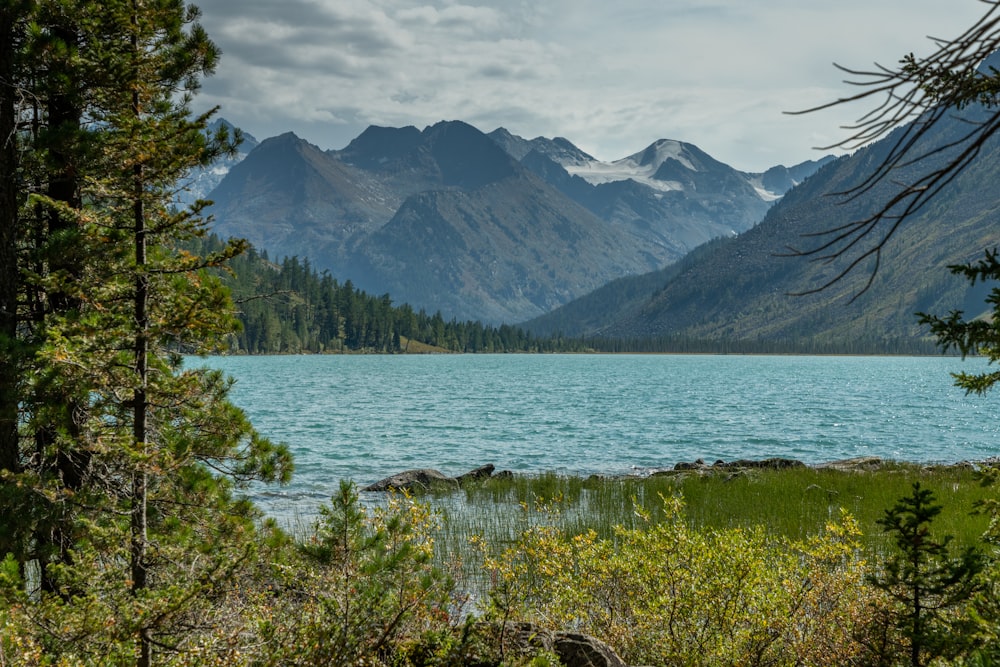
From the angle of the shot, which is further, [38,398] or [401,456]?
[401,456]

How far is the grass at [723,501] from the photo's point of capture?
2038 cm

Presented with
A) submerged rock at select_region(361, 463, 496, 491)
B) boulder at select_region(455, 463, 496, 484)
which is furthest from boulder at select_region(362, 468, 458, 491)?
boulder at select_region(455, 463, 496, 484)

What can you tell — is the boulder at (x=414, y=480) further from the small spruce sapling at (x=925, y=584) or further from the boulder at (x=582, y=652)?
the small spruce sapling at (x=925, y=584)

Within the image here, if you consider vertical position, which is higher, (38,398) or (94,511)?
(38,398)

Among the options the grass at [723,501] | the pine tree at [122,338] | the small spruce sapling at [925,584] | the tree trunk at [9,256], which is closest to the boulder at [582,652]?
the small spruce sapling at [925,584]

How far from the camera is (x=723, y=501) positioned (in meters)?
24.8

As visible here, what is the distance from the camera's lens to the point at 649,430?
5619cm

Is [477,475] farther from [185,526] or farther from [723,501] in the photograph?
[185,526]

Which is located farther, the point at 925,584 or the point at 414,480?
the point at 414,480

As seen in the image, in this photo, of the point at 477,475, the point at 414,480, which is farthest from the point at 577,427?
the point at 414,480

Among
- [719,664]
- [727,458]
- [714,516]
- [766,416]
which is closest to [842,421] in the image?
[766,416]

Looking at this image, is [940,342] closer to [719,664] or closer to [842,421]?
[719,664]

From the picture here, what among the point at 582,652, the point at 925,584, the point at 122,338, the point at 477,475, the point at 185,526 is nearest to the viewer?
the point at 925,584

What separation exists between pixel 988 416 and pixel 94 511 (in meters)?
90.9
